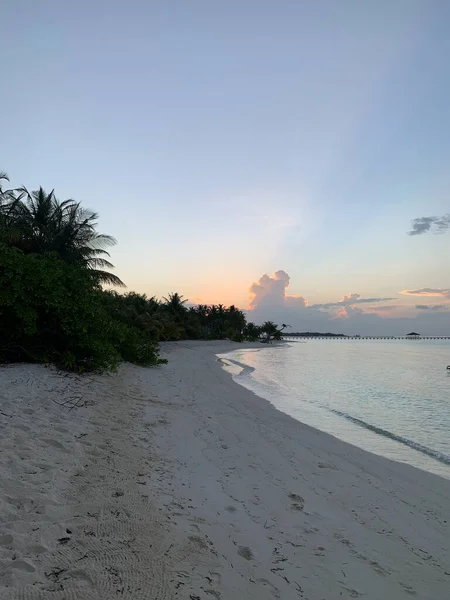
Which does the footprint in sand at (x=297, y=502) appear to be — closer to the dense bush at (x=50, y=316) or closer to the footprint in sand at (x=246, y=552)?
the footprint in sand at (x=246, y=552)

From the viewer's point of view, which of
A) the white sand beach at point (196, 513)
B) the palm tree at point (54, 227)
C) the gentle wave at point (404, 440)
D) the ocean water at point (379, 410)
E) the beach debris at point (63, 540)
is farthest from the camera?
the palm tree at point (54, 227)

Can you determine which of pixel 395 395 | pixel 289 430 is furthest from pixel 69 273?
pixel 395 395

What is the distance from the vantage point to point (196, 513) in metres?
4.12

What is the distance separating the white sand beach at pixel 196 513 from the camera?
2949 mm

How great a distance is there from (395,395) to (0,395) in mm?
16163

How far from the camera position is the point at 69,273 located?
11648mm

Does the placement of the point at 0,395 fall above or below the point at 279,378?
above

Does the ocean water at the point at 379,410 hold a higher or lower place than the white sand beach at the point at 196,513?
lower

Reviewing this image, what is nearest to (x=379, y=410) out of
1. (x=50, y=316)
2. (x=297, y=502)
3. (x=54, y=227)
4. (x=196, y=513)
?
(x=297, y=502)

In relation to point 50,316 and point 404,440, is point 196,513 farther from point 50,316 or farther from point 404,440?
point 50,316

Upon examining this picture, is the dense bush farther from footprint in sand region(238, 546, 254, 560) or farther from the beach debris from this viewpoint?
footprint in sand region(238, 546, 254, 560)

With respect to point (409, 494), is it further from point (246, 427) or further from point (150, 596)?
point (150, 596)

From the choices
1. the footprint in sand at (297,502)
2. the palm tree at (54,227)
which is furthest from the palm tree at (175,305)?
the footprint in sand at (297,502)

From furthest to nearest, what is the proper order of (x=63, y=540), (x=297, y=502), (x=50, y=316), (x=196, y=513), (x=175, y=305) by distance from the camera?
(x=175, y=305)
(x=50, y=316)
(x=297, y=502)
(x=196, y=513)
(x=63, y=540)
